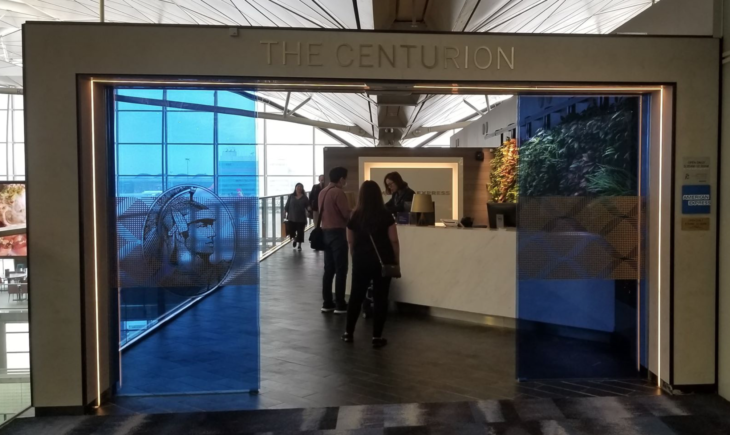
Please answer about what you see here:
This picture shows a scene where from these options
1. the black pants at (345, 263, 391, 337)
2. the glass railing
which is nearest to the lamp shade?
the black pants at (345, 263, 391, 337)

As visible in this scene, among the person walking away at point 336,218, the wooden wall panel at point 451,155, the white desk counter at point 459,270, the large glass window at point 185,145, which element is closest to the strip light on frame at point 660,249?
the white desk counter at point 459,270

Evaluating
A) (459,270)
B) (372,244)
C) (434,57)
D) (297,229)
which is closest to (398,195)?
(459,270)

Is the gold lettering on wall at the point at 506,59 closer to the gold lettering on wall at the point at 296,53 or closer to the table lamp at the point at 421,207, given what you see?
the gold lettering on wall at the point at 296,53

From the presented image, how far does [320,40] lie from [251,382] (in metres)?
2.59

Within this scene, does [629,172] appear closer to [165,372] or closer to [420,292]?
[420,292]

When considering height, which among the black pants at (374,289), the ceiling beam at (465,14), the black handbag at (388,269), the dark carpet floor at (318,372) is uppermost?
the ceiling beam at (465,14)

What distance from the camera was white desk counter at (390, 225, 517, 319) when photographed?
19.7ft

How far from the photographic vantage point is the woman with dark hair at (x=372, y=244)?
5188mm

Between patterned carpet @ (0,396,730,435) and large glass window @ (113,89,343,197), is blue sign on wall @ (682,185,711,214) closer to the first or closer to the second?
patterned carpet @ (0,396,730,435)

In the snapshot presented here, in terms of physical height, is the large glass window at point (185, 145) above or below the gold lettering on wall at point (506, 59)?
below

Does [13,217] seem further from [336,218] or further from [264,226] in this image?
[264,226]

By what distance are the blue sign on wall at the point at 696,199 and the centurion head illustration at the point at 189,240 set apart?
335 centimetres

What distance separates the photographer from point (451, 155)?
1261 cm

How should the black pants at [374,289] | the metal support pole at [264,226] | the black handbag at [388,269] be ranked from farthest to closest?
the metal support pole at [264,226] → the black pants at [374,289] → the black handbag at [388,269]
